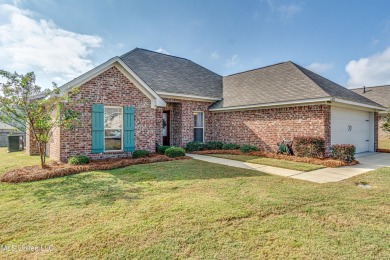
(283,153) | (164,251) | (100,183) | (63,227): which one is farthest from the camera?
(283,153)

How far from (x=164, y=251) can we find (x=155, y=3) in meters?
12.9

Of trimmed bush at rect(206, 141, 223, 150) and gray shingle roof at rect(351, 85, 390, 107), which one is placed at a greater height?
gray shingle roof at rect(351, 85, 390, 107)

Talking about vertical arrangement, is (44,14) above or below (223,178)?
above

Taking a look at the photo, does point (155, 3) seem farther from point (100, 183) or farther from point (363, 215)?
point (363, 215)

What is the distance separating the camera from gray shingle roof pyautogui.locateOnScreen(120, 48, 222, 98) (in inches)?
550

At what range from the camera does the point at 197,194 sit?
539cm

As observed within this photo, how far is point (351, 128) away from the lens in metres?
12.6

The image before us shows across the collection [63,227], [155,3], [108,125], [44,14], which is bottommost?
[63,227]

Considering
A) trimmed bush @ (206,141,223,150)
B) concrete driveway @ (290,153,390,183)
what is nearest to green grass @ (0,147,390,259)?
concrete driveway @ (290,153,390,183)

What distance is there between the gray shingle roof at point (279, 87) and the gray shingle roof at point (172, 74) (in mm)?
1339

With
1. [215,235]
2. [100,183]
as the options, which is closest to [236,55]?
[100,183]

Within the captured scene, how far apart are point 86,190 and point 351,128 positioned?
1334cm

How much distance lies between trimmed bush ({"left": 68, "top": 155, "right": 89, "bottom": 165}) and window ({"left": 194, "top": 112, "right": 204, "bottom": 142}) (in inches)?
294

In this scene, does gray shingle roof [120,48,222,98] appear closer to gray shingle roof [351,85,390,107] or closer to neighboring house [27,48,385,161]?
A: neighboring house [27,48,385,161]
